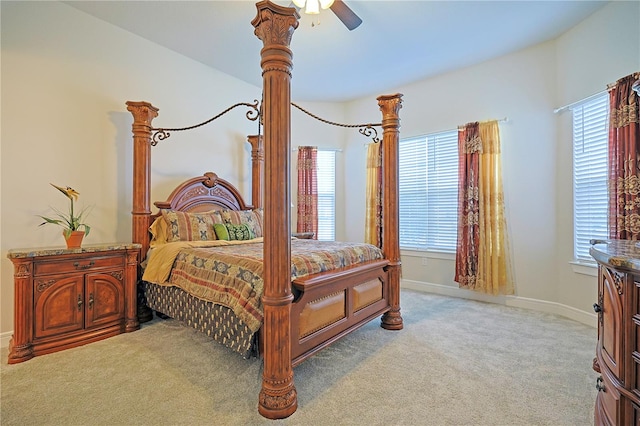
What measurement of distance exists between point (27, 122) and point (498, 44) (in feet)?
16.5

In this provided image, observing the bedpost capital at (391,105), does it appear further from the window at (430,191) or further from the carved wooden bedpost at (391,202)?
the window at (430,191)

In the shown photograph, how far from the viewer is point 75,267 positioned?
2.56 m

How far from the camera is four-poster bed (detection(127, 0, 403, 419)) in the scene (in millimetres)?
1733

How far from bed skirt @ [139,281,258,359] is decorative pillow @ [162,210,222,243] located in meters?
0.56

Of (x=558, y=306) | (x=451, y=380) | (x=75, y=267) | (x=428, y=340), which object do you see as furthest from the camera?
(x=558, y=306)

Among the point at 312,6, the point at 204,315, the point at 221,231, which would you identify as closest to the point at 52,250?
the point at 204,315

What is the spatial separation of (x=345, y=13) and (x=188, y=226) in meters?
2.61

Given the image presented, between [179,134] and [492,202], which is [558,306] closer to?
[492,202]

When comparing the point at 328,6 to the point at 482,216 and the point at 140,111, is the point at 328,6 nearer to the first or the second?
the point at 140,111

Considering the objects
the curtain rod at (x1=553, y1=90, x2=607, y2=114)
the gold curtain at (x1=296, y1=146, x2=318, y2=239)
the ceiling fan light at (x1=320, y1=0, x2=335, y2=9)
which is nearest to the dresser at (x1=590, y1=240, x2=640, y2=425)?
the ceiling fan light at (x1=320, y1=0, x2=335, y2=9)

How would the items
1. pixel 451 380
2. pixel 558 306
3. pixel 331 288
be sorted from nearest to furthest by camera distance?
pixel 451 380
pixel 331 288
pixel 558 306

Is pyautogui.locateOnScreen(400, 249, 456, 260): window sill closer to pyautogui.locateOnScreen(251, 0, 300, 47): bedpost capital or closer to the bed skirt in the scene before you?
the bed skirt

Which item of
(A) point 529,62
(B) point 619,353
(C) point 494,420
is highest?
(A) point 529,62

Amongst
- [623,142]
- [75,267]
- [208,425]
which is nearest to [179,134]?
[75,267]
